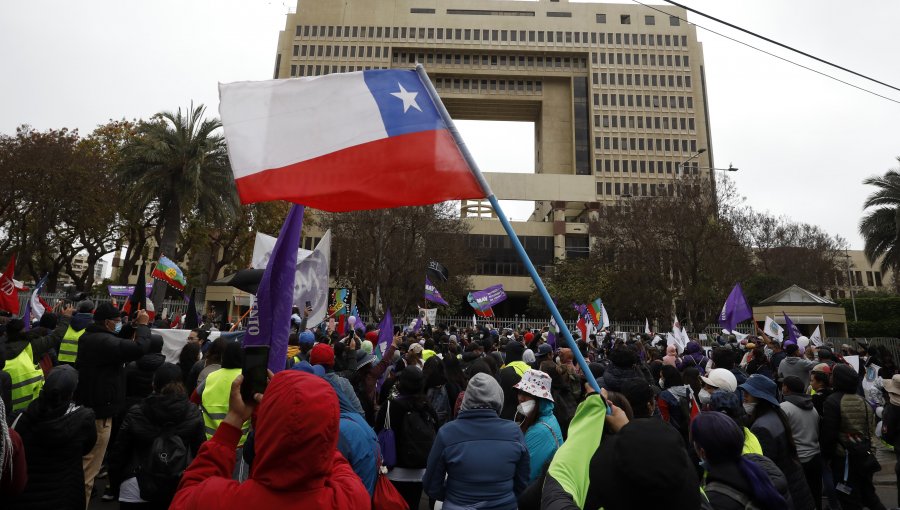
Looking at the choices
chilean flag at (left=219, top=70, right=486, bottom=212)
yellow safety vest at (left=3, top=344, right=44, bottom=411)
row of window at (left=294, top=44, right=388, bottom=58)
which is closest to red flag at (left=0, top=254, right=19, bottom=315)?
yellow safety vest at (left=3, top=344, right=44, bottom=411)

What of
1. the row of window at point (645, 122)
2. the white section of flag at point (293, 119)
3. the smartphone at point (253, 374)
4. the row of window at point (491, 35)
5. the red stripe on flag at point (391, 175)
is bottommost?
the smartphone at point (253, 374)

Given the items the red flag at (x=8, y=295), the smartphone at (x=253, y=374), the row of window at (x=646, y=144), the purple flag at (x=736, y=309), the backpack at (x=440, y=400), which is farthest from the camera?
the row of window at (x=646, y=144)

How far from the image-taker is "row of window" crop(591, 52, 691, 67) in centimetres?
7581

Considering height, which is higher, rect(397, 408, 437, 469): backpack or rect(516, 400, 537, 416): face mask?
rect(516, 400, 537, 416): face mask

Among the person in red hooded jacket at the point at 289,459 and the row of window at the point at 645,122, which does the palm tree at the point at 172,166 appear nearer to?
the person in red hooded jacket at the point at 289,459

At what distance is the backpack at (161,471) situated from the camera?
370 centimetres

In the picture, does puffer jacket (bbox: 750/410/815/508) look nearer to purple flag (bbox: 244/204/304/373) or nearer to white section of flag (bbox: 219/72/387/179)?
purple flag (bbox: 244/204/304/373)

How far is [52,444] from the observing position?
3506mm

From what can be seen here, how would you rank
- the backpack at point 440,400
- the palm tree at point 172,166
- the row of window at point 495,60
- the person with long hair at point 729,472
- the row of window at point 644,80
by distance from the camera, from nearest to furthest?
the person with long hair at point 729,472
the backpack at point 440,400
the palm tree at point 172,166
the row of window at point 644,80
the row of window at point 495,60

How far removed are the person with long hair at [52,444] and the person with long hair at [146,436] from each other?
27cm

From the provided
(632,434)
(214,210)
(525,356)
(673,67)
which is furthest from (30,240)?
(673,67)

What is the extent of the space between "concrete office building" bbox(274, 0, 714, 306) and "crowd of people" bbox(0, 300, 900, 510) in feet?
229

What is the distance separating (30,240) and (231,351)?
34.6 meters

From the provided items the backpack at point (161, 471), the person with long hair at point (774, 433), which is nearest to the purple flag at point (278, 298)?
the backpack at point (161, 471)
